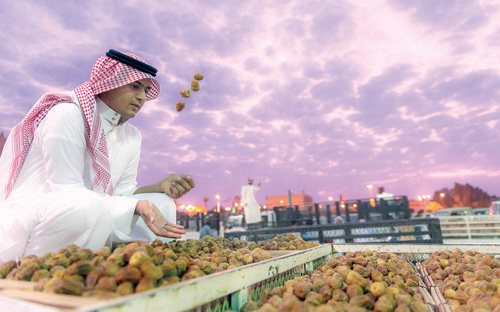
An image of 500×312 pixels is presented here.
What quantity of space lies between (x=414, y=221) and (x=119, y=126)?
4.77 m

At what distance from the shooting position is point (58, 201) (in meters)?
1.68

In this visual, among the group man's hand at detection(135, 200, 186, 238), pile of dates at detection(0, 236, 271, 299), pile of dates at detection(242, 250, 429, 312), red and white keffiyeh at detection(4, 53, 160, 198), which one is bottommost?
pile of dates at detection(242, 250, 429, 312)

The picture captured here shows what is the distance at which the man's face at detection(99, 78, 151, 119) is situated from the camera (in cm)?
240

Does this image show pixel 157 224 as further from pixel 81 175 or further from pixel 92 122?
pixel 92 122

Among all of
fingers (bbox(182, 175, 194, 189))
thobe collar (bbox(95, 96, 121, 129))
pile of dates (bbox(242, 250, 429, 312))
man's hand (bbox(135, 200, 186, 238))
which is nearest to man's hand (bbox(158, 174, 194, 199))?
fingers (bbox(182, 175, 194, 189))

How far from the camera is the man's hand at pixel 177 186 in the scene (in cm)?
271

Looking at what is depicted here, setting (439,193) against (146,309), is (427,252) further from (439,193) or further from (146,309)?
(439,193)

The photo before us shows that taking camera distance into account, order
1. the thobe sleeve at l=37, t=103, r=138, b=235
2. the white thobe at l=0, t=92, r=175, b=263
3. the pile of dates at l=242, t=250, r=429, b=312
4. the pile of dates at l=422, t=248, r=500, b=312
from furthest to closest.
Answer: the thobe sleeve at l=37, t=103, r=138, b=235
the white thobe at l=0, t=92, r=175, b=263
the pile of dates at l=422, t=248, r=500, b=312
the pile of dates at l=242, t=250, r=429, b=312

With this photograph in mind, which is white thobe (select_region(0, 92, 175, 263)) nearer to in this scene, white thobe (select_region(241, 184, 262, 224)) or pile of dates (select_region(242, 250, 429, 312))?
pile of dates (select_region(242, 250, 429, 312))

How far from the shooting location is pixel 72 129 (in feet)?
6.40

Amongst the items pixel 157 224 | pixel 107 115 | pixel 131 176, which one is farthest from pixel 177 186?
pixel 157 224

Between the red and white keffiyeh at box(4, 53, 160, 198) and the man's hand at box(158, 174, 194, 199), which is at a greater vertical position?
the red and white keffiyeh at box(4, 53, 160, 198)

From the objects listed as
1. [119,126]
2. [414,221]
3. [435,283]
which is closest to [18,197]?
[119,126]

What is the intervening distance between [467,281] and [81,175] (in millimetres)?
2446
